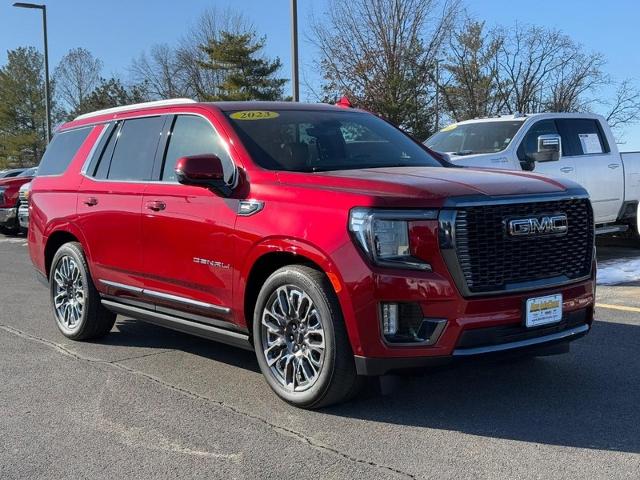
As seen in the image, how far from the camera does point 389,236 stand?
3.64 metres

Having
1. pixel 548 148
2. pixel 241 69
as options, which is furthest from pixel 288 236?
pixel 241 69

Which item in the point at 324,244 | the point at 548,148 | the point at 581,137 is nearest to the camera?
the point at 324,244

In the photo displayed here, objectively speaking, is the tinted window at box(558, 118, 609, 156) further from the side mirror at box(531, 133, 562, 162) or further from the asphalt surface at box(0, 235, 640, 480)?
the asphalt surface at box(0, 235, 640, 480)

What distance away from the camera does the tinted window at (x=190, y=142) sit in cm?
473

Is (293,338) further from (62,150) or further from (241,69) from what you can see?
(241,69)

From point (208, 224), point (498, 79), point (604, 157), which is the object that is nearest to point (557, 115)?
point (604, 157)

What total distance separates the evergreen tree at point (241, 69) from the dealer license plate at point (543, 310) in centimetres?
3323

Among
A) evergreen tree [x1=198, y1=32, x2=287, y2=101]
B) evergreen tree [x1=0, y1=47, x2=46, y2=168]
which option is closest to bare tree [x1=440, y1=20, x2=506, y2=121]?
evergreen tree [x1=198, y1=32, x2=287, y2=101]

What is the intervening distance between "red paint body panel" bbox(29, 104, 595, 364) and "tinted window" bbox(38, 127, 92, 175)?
25.2 inches

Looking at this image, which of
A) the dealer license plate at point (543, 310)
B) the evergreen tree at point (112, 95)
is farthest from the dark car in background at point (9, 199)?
the evergreen tree at point (112, 95)

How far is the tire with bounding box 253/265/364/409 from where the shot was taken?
3818mm

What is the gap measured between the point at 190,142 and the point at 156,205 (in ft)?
1.67

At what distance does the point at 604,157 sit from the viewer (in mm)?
10219

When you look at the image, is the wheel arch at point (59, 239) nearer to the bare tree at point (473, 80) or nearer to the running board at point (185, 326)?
the running board at point (185, 326)
